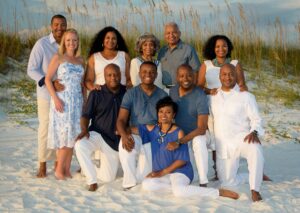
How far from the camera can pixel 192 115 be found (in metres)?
4.70

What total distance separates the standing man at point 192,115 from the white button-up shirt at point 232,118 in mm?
140

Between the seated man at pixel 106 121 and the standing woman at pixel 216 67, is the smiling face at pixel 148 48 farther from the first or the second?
the standing woman at pixel 216 67

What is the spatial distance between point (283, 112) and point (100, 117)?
203 inches

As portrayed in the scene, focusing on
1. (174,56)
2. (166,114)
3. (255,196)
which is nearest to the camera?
(255,196)

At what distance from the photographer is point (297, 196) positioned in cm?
452

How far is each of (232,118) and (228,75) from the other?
0.39 metres

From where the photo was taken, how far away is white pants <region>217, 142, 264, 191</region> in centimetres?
430

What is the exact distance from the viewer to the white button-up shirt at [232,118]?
4562mm

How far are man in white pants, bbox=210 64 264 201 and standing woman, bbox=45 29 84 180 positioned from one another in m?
1.31

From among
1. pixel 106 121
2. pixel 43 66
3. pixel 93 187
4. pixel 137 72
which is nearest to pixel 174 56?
pixel 137 72

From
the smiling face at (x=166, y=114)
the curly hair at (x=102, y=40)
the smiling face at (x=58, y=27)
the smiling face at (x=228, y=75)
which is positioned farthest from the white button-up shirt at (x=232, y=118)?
the smiling face at (x=58, y=27)

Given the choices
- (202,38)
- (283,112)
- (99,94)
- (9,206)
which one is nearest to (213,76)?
(99,94)

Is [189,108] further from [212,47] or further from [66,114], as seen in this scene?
[66,114]

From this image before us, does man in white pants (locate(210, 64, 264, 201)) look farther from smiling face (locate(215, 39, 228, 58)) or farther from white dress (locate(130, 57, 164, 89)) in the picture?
white dress (locate(130, 57, 164, 89))
